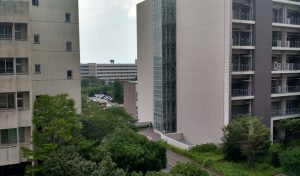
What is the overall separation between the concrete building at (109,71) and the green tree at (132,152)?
351 ft

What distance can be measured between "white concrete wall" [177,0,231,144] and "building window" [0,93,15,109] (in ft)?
50.4

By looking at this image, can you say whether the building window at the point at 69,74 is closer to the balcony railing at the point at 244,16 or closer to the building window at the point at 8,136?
the building window at the point at 8,136

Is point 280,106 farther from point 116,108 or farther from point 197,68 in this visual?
point 116,108

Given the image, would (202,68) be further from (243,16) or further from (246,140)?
(246,140)

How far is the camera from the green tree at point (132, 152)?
16.9 m

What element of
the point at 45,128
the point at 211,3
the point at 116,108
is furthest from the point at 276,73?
the point at 45,128

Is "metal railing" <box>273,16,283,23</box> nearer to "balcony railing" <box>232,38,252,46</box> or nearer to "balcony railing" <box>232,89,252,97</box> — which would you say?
"balcony railing" <box>232,38,252,46</box>

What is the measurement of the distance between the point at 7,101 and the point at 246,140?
15.8m

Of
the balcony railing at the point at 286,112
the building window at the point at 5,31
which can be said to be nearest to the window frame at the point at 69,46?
the building window at the point at 5,31

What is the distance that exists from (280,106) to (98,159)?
63.6 feet

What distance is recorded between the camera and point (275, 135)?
28172 millimetres

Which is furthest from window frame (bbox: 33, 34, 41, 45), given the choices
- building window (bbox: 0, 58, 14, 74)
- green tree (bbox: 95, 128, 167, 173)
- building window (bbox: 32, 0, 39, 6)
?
green tree (bbox: 95, 128, 167, 173)

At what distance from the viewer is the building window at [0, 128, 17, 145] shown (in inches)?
727

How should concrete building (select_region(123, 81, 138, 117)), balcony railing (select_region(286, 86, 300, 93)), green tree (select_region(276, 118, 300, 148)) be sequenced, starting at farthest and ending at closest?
concrete building (select_region(123, 81, 138, 117)) < balcony railing (select_region(286, 86, 300, 93)) < green tree (select_region(276, 118, 300, 148))
